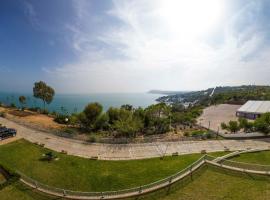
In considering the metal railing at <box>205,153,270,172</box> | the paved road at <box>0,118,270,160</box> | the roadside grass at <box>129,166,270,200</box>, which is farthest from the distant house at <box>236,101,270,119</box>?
the roadside grass at <box>129,166,270,200</box>

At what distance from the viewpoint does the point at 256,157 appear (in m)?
22.9

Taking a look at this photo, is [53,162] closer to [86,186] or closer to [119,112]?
[86,186]

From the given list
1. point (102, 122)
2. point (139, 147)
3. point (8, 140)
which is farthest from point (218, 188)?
point (8, 140)

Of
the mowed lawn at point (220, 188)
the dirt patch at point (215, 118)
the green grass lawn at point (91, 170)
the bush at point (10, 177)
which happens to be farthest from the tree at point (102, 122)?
the mowed lawn at point (220, 188)

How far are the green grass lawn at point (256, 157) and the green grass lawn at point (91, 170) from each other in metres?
2.27

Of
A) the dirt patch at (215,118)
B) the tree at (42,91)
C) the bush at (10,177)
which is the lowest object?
the bush at (10,177)

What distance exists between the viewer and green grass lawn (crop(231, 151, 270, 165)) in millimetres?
21888

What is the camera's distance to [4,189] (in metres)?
18.3

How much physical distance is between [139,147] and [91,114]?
1751cm

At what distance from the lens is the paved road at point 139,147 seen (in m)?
25.3

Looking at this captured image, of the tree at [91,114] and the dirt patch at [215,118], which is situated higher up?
the tree at [91,114]

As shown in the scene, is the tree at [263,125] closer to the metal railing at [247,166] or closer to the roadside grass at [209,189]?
the metal railing at [247,166]

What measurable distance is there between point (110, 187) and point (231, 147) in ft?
58.6

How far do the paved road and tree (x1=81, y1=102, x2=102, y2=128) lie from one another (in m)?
10.5
